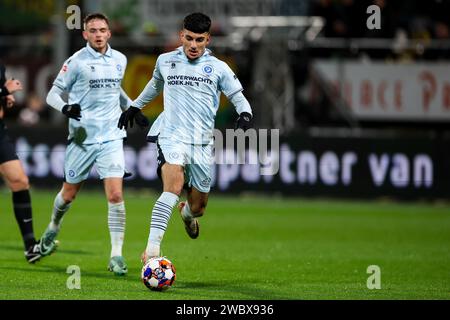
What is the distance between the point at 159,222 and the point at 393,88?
1562 cm

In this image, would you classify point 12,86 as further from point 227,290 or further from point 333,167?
point 333,167

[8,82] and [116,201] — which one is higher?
[8,82]

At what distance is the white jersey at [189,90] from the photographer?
10461 millimetres

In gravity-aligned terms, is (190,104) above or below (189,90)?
below

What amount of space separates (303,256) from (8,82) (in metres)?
4.47

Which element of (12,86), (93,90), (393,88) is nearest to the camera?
(93,90)

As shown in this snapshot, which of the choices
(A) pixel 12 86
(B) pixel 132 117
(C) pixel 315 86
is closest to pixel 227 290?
(B) pixel 132 117

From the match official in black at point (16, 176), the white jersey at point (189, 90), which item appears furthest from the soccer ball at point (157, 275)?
the match official in black at point (16, 176)

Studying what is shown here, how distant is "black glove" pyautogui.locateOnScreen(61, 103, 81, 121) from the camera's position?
36.7 ft

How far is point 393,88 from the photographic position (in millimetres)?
24781

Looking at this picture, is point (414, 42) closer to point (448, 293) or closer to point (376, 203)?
point (376, 203)

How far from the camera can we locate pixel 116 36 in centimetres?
2514

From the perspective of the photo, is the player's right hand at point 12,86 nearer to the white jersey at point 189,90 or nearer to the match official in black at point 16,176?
the match official in black at point 16,176
